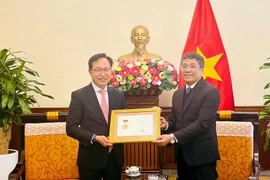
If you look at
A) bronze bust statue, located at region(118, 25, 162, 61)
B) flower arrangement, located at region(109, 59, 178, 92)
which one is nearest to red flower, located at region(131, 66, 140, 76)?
flower arrangement, located at region(109, 59, 178, 92)

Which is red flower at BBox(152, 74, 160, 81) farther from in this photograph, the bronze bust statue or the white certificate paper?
the white certificate paper

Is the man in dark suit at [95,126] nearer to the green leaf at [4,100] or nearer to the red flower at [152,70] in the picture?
the red flower at [152,70]

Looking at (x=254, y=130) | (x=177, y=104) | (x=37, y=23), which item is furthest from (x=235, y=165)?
(x=37, y=23)

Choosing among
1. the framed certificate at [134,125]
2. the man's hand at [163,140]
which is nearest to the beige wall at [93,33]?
the framed certificate at [134,125]

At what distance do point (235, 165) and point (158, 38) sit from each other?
6.51 ft

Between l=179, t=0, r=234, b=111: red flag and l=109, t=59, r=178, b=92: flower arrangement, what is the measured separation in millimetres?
620

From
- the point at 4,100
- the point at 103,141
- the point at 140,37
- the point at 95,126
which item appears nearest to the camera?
A: the point at 103,141

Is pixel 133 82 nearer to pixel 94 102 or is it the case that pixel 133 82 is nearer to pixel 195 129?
pixel 94 102

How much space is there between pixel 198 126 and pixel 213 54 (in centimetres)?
158

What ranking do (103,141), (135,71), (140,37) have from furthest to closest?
1. (140,37)
2. (135,71)
3. (103,141)

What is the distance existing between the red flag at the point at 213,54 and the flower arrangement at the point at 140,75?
0.62m

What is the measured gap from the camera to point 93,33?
442cm

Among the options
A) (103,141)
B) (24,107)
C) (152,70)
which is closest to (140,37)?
(152,70)

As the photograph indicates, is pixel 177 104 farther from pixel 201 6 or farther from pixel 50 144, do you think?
pixel 201 6
